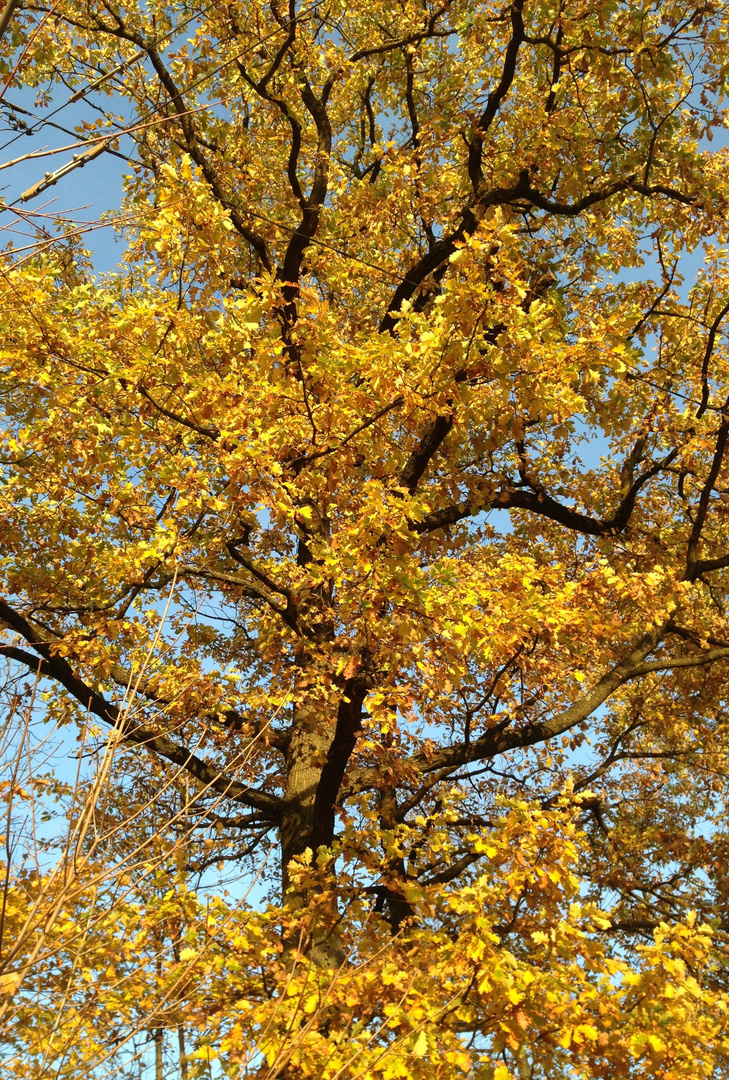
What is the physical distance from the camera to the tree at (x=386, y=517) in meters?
4.12

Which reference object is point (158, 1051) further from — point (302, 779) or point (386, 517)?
point (386, 517)

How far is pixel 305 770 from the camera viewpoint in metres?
7.46

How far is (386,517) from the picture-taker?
4.64 metres

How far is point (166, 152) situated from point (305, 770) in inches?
270

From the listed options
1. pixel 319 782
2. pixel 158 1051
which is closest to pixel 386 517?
pixel 319 782

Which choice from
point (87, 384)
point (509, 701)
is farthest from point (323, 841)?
point (87, 384)

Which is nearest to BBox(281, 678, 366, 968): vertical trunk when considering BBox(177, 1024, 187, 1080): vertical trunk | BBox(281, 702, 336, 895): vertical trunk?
BBox(281, 702, 336, 895): vertical trunk

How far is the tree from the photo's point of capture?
13.5 ft

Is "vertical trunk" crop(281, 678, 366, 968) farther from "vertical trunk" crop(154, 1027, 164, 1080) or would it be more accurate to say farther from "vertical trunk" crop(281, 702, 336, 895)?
"vertical trunk" crop(154, 1027, 164, 1080)

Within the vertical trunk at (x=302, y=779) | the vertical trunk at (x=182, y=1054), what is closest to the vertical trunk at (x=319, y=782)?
the vertical trunk at (x=302, y=779)

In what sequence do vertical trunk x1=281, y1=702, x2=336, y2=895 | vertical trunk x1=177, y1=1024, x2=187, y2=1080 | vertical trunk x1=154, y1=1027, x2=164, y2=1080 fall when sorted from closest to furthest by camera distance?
vertical trunk x1=177, y1=1024, x2=187, y2=1080 < vertical trunk x1=154, y1=1027, x2=164, y2=1080 < vertical trunk x1=281, y1=702, x2=336, y2=895

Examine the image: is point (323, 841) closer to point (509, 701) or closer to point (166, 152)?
point (509, 701)

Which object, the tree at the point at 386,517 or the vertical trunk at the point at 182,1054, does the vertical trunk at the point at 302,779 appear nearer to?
the tree at the point at 386,517

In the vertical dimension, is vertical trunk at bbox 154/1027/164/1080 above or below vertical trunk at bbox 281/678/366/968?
below
